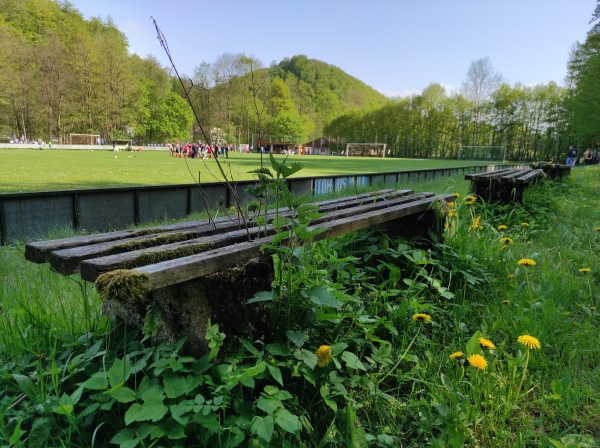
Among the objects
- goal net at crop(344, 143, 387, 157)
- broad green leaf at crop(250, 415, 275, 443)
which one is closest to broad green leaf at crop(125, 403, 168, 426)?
broad green leaf at crop(250, 415, 275, 443)

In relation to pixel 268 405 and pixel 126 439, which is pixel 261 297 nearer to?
pixel 268 405

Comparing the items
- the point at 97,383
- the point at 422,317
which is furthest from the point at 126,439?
the point at 422,317

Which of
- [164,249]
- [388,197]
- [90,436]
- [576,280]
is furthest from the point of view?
[388,197]

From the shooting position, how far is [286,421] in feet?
3.97

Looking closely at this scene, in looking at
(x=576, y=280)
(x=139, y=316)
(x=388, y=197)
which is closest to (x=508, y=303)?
(x=576, y=280)

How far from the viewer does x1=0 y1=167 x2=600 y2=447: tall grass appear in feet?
4.11

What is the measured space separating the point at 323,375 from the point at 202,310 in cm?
53

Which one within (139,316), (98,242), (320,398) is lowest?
(320,398)

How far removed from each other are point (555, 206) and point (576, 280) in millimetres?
3222

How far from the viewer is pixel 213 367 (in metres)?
1.37

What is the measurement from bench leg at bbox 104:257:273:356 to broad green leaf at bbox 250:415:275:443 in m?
0.34

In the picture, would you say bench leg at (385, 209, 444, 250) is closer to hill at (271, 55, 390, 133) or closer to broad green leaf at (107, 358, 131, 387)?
broad green leaf at (107, 358, 131, 387)

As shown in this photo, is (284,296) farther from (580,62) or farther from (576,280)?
(580,62)

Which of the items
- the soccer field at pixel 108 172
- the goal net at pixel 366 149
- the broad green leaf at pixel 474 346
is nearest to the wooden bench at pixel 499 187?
the soccer field at pixel 108 172
